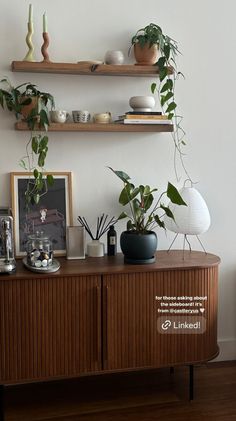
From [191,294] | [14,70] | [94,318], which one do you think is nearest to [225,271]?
[191,294]

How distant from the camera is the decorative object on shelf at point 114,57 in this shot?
9.70 feet

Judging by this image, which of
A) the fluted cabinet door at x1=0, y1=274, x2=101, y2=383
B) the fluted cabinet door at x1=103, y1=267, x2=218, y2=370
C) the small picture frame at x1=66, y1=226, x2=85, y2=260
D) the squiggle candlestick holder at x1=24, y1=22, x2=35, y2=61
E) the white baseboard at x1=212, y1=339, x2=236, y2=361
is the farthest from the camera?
the white baseboard at x1=212, y1=339, x2=236, y2=361

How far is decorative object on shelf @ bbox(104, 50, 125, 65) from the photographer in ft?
9.70

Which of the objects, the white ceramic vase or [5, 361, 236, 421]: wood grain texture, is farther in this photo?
the white ceramic vase

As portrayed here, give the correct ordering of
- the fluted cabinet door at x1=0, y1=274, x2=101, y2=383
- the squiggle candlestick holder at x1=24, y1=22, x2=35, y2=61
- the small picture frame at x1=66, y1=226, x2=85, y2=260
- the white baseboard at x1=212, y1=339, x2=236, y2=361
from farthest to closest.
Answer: the white baseboard at x1=212, y1=339, x2=236, y2=361 → the small picture frame at x1=66, y1=226, x2=85, y2=260 → the squiggle candlestick holder at x1=24, y1=22, x2=35, y2=61 → the fluted cabinet door at x1=0, y1=274, x2=101, y2=383

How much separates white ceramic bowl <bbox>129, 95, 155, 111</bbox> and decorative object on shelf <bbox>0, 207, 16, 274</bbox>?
0.90 meters

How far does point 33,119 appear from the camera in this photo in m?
2.80

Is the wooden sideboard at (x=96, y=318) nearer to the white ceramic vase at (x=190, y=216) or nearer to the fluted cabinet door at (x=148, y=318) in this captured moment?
the fluted cabinet door at (x=148, y=318)

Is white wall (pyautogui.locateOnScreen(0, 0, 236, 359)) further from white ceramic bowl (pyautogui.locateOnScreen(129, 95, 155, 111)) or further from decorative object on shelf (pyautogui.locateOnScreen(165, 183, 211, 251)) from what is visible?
decorative object on shelf (pyautogui.locateOnScreen(165, 183, 211, 251))

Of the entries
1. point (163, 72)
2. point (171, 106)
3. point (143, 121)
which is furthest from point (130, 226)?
point (163, 72)

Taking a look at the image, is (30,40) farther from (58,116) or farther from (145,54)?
(145,54)

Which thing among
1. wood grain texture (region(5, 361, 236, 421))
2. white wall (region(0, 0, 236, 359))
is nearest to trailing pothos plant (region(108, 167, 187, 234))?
white wall (region(0, 0, 236, 359))

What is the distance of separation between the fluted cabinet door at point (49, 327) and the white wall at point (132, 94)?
1.91ft

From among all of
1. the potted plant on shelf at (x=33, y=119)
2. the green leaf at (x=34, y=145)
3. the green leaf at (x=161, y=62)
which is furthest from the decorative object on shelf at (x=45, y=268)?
the green leaf at (x=161, y=62)
